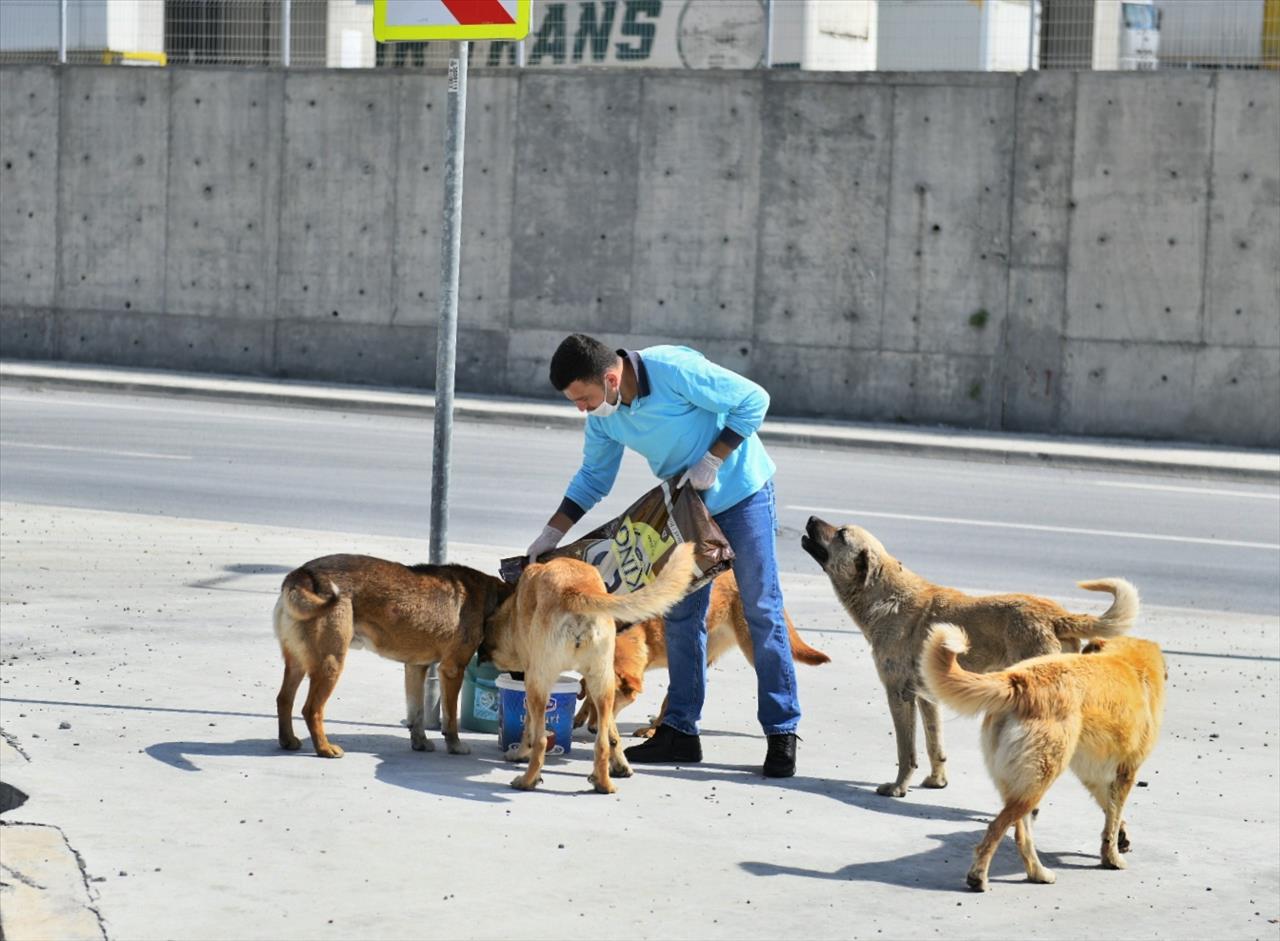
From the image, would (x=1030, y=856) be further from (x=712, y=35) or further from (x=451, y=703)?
(x=712, y=35)

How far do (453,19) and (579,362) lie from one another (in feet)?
5.46

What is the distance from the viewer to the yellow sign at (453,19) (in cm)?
771

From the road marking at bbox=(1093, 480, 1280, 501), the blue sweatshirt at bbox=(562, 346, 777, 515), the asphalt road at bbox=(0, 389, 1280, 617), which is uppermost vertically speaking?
the blue sweatshirt at bbox=(562, 346, 777, 515)

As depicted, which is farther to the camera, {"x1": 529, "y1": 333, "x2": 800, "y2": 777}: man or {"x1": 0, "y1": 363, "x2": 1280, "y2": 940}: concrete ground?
{"x1": 529, "y1": 333, "x2": 800, "y2": 777}: man

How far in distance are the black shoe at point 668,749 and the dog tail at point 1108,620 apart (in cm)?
158

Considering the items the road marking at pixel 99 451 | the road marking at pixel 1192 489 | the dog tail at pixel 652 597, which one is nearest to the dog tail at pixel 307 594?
the dog tail at pixel 652 597

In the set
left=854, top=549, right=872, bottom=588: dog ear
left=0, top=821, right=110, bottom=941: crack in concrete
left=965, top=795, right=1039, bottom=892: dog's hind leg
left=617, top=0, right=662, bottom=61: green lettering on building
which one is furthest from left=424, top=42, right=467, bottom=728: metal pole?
left=617, top=0, right=662, bottom=61: green lettering on building

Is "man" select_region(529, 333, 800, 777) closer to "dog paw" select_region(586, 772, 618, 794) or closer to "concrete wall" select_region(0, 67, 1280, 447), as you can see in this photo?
"dog paw" select_region(586, 772, 618, 794)

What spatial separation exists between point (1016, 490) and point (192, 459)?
7.67m

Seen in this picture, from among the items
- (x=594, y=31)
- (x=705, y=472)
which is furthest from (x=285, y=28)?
(x=705, y=472)

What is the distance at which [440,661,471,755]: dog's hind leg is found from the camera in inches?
298

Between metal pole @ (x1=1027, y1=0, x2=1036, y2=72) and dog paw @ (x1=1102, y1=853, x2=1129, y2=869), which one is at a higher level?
metal pole @ (x1=1027, y1=0, x2=1036, y2=72)

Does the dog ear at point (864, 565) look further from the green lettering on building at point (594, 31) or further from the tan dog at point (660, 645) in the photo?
the green lettering on building at point (594, 31)

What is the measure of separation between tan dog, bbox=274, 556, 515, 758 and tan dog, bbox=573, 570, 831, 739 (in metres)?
0.59
